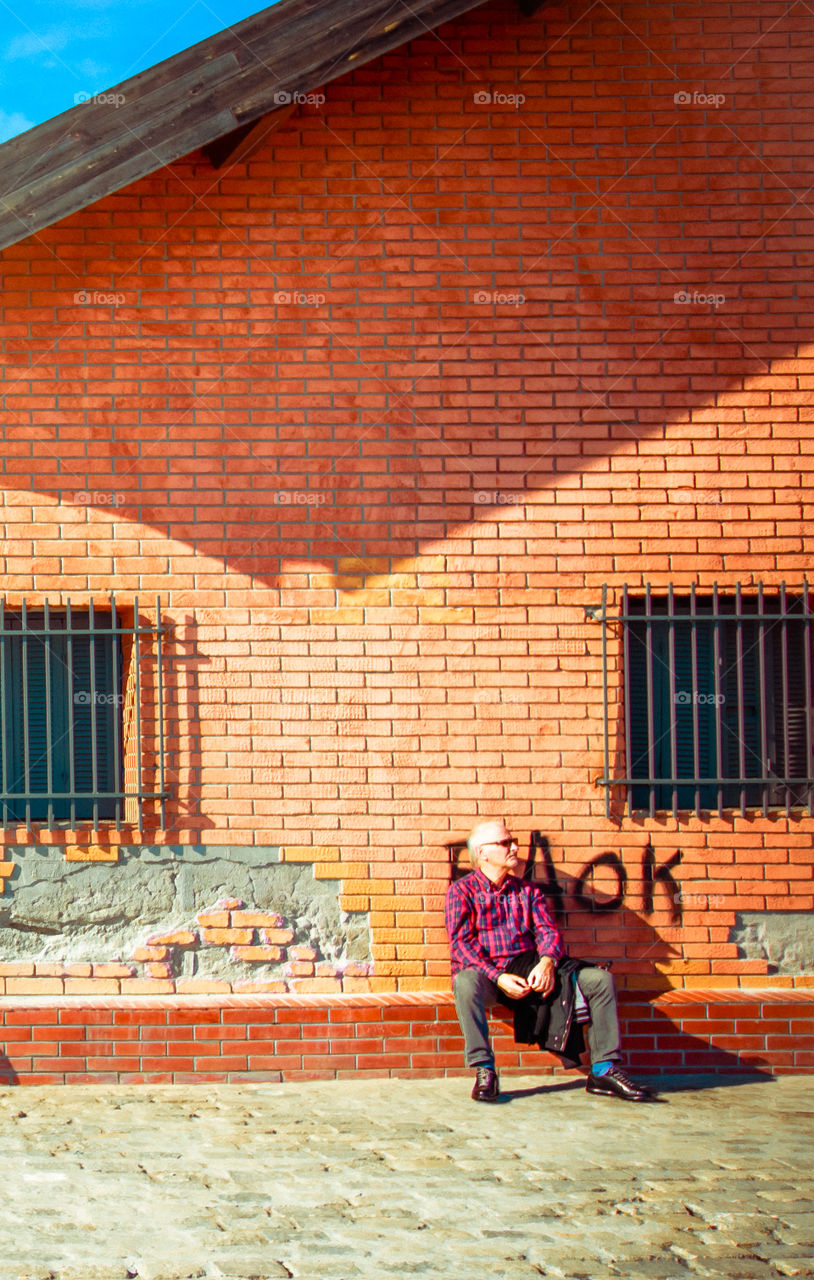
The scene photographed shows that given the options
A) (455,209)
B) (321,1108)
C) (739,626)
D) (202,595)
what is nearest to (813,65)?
(455,209)

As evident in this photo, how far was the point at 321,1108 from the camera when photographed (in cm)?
461

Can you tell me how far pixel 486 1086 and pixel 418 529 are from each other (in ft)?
8.28

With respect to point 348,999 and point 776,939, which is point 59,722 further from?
point 776,939

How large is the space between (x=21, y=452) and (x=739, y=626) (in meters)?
3.54

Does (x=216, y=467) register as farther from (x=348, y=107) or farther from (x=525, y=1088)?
(x=525, y=1088)

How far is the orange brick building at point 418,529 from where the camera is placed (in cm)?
519

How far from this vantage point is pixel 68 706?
532 centimetres

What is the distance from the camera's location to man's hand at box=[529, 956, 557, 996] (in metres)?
4.71

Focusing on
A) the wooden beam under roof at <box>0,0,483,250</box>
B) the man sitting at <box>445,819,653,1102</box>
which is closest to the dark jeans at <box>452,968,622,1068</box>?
the man sitting at <box>445,819,653,1102</box>

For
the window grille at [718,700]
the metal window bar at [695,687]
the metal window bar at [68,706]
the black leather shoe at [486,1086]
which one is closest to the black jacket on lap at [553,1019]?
the black leather shoe at [486,1086]

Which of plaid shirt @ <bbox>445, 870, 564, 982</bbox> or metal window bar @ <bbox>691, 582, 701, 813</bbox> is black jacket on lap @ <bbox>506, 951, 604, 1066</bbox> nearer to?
plaid shirt @ <bbox>445, 870, 564, 982</bbox>

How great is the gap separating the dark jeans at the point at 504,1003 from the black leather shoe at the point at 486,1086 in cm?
4

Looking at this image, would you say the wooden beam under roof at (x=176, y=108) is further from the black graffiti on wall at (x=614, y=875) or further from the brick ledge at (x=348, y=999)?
the black graffiti on wall at (x=614, y=875)

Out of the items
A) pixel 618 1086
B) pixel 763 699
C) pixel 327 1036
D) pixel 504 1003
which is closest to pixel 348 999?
pixel 327 1036
